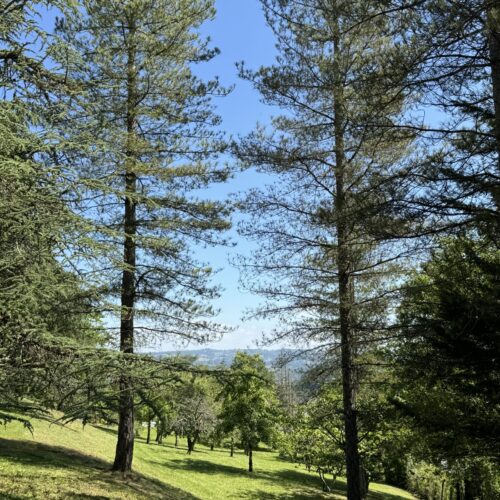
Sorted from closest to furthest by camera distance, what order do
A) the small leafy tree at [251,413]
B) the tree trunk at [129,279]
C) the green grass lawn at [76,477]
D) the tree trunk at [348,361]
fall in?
1. the green grass lawn at [76,477]
2. the tree trunk at [348,361]
3. the tree trunk at [129,279]
4. the small leafy tree at [251,413]

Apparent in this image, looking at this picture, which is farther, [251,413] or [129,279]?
[251,413]

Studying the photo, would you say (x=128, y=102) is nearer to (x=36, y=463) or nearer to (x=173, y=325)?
(x=173, y=325)

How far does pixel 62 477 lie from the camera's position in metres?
8.93

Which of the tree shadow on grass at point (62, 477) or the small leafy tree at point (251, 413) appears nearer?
the tree shadow on grass at point (62, 477)

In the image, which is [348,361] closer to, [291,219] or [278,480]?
[291,219]

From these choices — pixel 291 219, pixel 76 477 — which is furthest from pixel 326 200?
pixel 76 477

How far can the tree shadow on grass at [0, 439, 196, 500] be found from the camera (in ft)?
24.6

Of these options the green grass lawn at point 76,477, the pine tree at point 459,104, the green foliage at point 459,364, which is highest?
the pine tree at point 459,104

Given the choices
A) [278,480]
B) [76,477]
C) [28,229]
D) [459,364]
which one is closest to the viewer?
[28,229]

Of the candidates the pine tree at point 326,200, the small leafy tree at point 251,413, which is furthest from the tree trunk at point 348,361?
the small leafy tree at point 251,413

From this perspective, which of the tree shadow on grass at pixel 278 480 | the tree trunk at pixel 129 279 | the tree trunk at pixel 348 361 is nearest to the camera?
the tree trunk at pixel 348 361

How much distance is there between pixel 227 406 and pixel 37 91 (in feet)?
82.1

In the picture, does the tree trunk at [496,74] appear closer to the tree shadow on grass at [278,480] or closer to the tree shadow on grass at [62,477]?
the tree shadow on grass at [62,477]

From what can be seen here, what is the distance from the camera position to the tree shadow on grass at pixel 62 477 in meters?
7.51
